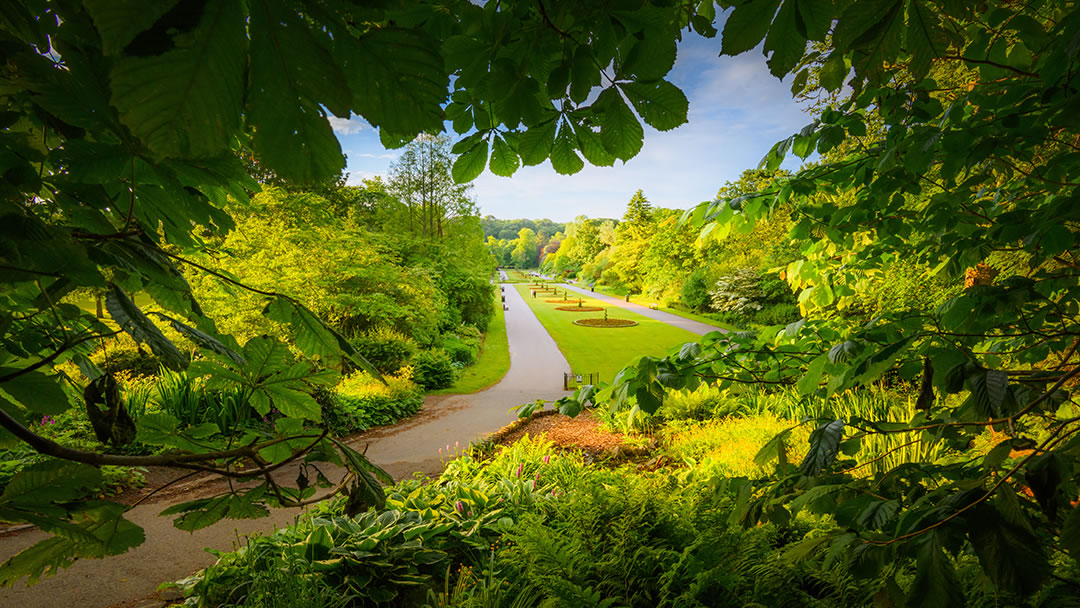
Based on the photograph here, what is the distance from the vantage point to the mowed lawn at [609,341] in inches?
463

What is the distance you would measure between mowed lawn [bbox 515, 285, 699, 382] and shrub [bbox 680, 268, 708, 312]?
3.08 m

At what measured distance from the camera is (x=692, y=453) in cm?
505

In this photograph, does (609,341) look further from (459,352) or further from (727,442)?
(727,442)

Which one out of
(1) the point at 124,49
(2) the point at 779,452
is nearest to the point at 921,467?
(2) the point at 779,452

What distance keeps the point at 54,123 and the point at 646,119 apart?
1.18 m

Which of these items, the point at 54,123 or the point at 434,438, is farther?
the point at 434,438

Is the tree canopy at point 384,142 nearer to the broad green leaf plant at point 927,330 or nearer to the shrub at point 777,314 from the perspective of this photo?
the broad green leaf plant at point 927,330

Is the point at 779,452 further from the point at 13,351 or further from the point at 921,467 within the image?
the point at 13,351

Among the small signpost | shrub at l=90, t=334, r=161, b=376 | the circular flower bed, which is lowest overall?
the small signpost

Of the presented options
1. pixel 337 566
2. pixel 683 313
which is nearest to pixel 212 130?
pixel 337 566

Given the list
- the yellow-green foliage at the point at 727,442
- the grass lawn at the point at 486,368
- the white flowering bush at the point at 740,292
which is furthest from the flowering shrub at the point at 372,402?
the white flowering bush at the point at 740,292

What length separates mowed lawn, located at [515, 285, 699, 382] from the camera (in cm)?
1175

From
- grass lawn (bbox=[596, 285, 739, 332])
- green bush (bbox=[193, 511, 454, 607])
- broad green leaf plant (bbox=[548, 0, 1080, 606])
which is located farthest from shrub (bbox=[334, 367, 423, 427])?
grass lawn (bbox=[596, 285, 739, 332])

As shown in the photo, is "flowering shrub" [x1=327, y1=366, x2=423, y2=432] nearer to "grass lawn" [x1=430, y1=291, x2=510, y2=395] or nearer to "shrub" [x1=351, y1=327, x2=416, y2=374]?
"shrub" [x1=351, y1=327, x2=416, y2=374]
